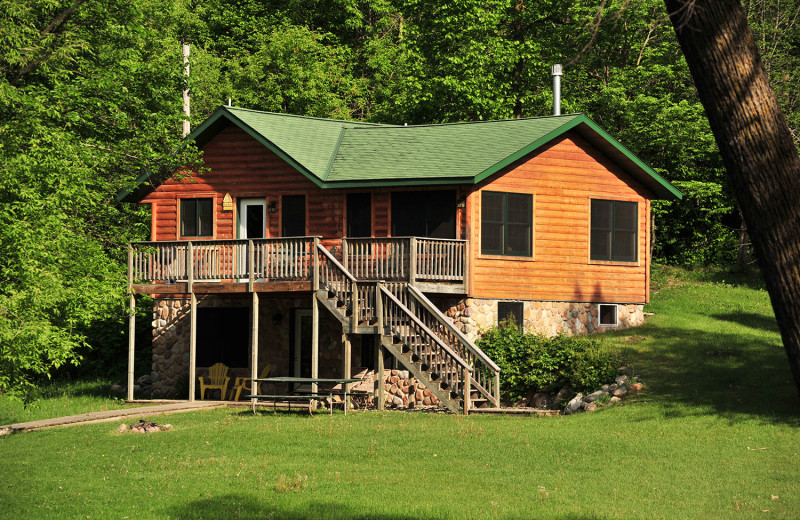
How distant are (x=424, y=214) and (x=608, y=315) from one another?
6.18 meters

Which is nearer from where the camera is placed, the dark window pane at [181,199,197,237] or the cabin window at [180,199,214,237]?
the cabin window at [180,199,214,237]

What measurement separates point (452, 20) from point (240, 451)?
2680 cm

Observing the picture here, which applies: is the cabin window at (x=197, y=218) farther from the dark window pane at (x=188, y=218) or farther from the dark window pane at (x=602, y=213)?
the dark window pane at (x=602, y=213)

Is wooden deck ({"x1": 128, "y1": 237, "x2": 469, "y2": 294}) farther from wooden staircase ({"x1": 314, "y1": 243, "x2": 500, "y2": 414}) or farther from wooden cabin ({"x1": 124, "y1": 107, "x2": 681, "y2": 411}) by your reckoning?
wooden staircase ({"x1": 314, "y1": 243, "x2": 500, "y2": 414})

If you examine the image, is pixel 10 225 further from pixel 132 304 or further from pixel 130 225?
pixel 130 225

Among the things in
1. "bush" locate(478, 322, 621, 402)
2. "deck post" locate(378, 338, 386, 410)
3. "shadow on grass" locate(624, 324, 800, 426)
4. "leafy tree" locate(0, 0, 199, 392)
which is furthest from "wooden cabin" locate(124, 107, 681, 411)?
"shadow on grass" locate(624, 324, 800, 426)

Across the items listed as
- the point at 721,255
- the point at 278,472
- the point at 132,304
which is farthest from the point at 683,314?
the point at 278,472

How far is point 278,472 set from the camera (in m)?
14.3

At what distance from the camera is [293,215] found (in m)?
27.3

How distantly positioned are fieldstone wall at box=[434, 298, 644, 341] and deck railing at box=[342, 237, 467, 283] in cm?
83

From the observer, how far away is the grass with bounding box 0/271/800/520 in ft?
40.0

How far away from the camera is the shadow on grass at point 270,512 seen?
37.7ft

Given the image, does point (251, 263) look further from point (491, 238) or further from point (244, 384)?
point (491, 238)

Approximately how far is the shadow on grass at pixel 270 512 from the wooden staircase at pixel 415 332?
373 inches
